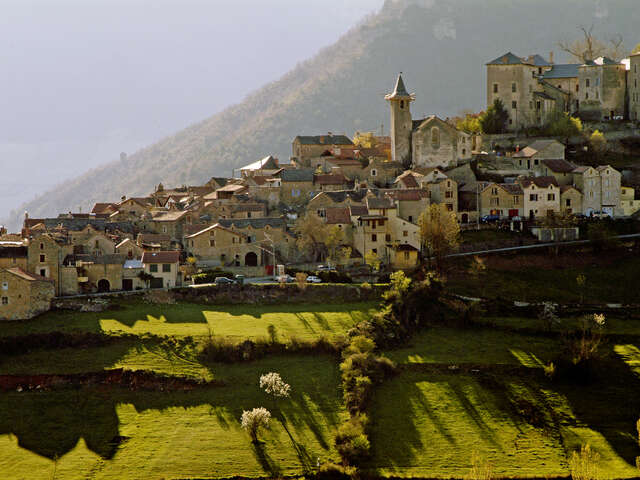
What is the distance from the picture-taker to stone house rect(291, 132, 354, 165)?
104 metres

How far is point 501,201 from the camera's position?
8431cm

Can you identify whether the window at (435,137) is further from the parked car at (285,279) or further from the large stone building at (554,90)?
the parked car at (285,279)

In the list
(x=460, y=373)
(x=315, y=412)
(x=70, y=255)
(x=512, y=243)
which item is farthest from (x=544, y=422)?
(x=70, y=255)

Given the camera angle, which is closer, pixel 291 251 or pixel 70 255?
pixel 70 255

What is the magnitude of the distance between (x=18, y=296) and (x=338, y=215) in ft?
95.3

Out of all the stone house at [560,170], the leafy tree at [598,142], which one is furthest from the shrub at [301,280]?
the leafy tree at [598,142]

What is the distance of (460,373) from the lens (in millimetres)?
55562

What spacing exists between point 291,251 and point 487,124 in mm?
37784

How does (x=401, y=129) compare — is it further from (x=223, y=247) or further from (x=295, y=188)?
(x=223, y=247)

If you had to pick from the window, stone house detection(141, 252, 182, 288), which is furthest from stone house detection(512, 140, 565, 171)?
stone house detection(141, 252, 182, 288)

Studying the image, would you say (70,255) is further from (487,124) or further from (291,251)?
(487,124)

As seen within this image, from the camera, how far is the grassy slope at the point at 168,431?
44.9 meters

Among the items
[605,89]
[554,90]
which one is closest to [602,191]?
[554,90]

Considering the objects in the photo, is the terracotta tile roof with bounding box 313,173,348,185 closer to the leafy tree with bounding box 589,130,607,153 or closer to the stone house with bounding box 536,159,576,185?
the stone house with bounding box 536,159,576,185
